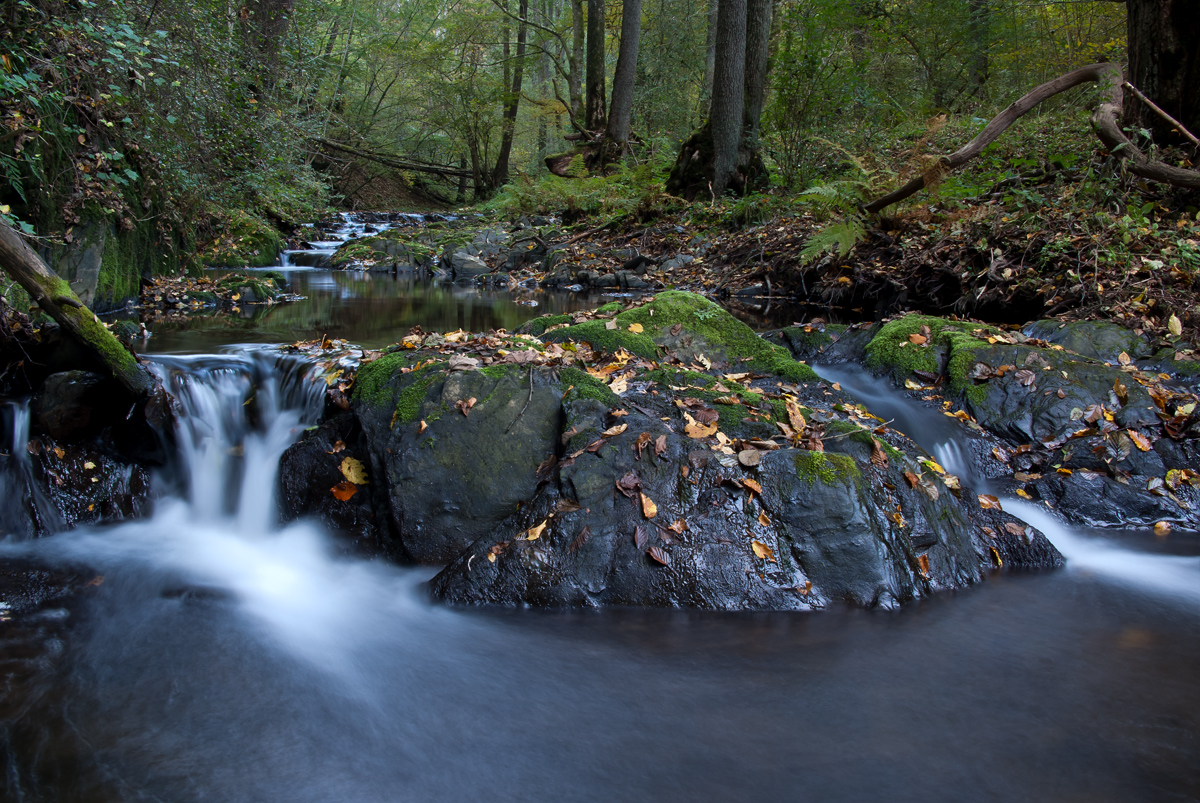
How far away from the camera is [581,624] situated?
3.58 meters

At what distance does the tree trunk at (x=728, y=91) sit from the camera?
1404 cm

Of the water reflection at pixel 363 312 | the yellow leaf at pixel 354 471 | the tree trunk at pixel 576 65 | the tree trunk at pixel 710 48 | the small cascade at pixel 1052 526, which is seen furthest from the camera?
the tree trunk at pixel 576 65

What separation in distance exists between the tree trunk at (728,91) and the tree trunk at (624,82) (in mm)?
4817

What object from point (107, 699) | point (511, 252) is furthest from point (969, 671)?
point (511, 252)

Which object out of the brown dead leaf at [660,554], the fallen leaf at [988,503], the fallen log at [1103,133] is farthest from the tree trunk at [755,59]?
the brown dead leaf at [660,554]

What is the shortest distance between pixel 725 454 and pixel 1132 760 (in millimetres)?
2102

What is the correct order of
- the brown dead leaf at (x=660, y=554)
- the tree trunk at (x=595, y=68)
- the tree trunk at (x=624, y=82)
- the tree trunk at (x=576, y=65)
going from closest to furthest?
the brown dead leaf at (x=660, y=554) < the tree trunk at (x=624, y=82) < the tree trunk at (x=595, y=68) < the tree trunk at (x=576, y=65)

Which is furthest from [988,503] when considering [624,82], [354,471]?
[624,82]

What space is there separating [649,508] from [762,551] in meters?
0.63

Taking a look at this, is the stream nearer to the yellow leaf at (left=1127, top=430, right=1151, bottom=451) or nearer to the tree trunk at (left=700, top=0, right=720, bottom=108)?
the yellow leaf at (left=1127, top=430, right=1151, bottom=451)

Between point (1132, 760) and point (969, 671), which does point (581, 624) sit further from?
point (1132, 760)

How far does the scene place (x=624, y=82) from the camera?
63.1 ft

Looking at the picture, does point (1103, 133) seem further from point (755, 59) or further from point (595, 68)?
point (595, 68)

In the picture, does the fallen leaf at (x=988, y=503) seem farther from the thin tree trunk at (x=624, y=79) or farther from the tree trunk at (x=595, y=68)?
the tree trunk at (x=595, y=68)
